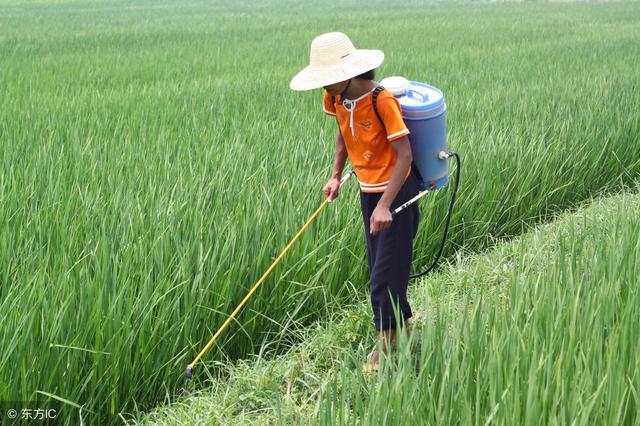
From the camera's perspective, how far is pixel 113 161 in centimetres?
386

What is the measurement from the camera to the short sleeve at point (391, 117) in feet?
7.20

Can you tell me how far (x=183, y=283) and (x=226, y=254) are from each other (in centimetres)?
32

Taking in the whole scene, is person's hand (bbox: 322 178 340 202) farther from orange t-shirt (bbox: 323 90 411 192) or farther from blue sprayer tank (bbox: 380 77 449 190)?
blue sprayer tank (bbox: 380 77 449 190)

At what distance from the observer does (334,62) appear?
2.21m

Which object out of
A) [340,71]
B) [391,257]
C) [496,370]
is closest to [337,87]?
[340,71]

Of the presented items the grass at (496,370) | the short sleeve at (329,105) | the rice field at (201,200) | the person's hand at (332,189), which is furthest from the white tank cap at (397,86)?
the rice field at (201,200)

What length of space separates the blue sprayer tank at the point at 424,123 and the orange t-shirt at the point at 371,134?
2.6 inches

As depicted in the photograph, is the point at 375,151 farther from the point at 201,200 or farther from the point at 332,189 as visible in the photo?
the point at 201,200

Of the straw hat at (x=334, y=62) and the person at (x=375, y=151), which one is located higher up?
the straw hat at (x=334, y=62)

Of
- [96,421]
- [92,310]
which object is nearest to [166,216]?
[92,310]

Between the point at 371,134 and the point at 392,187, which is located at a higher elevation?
the point at 371,134

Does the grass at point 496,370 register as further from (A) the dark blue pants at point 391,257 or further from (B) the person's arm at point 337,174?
(B) the person's arm at point 337,174

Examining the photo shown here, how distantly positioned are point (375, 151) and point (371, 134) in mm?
60

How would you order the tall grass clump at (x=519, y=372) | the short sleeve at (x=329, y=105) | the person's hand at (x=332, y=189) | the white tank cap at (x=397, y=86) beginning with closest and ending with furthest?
the tall grass clump at (x=519, y=372) < the white tank cap at (x=397, y=86) < the short sleeve at (x=329, y=105) < the person's hand at (x=332, y=189)
